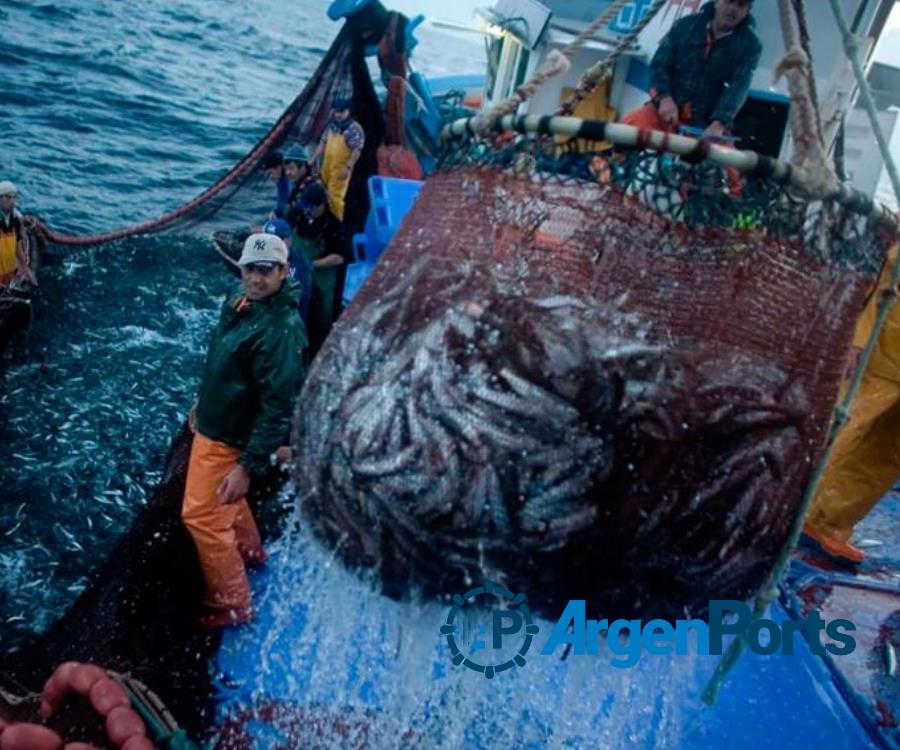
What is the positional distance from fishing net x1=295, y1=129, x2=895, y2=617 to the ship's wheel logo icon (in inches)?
2.9

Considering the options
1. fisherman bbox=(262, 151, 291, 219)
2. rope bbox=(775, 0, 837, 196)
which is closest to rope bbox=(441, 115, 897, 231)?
rope bbox=(775, 0, 837, 196)

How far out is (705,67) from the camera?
3.65m

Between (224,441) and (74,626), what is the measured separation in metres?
1.11

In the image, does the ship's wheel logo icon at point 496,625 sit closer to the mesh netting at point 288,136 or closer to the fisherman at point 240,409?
the fisherman at point 240,409

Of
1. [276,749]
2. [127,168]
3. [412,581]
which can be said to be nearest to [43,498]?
[276,749]

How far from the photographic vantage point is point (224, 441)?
3455mm

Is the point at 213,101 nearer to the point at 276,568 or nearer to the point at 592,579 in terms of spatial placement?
the point at 276,568

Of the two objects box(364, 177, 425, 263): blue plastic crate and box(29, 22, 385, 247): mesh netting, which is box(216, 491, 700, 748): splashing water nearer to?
box(364, 177, 425, 263): blue plastic crate

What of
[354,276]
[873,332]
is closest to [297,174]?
[354,276]

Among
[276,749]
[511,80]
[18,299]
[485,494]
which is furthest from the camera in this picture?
[511,80]

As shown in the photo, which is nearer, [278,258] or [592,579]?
[592,579]

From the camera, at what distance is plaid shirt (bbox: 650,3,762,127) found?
141 inches

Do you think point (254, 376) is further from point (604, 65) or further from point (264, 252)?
point (604, 65)

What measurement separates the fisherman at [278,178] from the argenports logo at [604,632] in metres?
4.84
